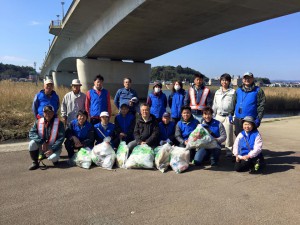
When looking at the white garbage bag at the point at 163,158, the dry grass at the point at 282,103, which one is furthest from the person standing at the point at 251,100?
the dry grass at the point at 282,103

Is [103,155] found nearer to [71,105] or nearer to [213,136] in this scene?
[71,105]

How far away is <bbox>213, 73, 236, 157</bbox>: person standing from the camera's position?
582cm

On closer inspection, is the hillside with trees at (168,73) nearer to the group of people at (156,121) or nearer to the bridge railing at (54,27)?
the bridge railing at (54,27)

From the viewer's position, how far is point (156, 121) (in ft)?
18.5

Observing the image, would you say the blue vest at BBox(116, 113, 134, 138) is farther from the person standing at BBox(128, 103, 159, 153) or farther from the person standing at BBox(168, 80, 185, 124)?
the person standing at BBox(168, 80, 185, 124)

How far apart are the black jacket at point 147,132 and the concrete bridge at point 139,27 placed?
850cm

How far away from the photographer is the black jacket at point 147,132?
5.45 meters

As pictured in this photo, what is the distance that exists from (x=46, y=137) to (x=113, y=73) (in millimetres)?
21045

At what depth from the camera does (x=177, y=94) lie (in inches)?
248

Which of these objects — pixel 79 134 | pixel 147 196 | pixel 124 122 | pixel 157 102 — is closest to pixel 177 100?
pixel 157 102

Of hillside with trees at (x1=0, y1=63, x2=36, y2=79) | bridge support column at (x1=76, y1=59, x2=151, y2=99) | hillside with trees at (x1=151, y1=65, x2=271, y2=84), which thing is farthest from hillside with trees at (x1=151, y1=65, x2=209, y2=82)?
bridge support column at (x1=76, y1=59, x2=151, y2=99)

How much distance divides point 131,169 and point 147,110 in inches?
45.8

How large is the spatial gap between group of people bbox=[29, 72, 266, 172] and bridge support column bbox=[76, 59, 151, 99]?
60.9ft

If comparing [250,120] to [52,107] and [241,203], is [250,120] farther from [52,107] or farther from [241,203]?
[52,107]
